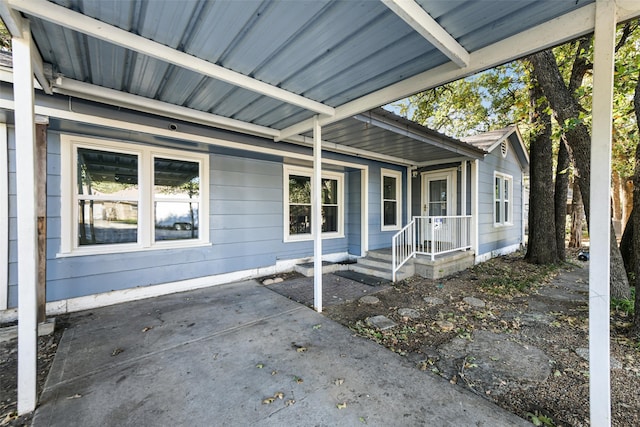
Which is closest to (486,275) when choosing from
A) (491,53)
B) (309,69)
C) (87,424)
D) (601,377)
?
(601,377)

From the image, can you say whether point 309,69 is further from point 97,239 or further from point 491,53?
point 97,239

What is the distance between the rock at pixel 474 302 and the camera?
395cm

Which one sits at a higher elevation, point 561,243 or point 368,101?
point 368,101

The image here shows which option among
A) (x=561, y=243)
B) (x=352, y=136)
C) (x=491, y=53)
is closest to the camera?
(x=491, y=53)

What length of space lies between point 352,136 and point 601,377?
4231mm

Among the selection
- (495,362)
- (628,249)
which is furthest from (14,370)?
(628,249)

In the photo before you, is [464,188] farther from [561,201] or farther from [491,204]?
[561,201]

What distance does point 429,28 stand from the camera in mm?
1886

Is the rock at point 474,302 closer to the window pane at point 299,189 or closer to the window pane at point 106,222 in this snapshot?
the window pane at point 299,189

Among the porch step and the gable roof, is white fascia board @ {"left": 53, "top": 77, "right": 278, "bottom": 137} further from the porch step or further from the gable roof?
the gable roof

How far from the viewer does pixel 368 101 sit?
10.1 ft

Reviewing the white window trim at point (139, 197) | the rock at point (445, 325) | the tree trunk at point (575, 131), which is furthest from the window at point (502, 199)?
the white window trim at point (139, 197)

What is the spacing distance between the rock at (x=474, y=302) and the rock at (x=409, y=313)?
0.99 metres

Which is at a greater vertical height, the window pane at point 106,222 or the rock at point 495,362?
the window pane at point 106,222
